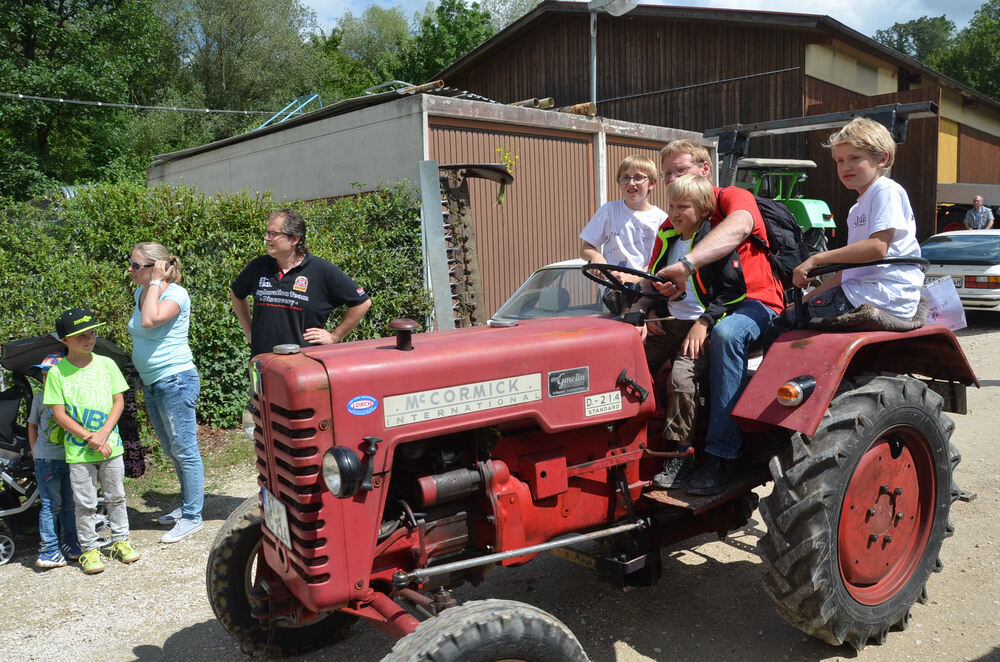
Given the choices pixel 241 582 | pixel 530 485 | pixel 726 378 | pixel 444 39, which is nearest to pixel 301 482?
pixel 530 485

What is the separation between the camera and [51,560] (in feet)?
14.4

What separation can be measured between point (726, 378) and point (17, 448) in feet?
13.8

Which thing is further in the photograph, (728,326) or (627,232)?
(627,232)

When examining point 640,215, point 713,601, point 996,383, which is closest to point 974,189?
point 996,383

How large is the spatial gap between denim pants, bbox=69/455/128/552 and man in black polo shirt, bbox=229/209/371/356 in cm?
113

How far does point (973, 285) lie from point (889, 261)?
10324mm

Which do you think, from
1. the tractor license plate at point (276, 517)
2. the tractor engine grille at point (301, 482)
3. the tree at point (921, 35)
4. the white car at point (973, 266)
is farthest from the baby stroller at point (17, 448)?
the tree at point (921, 35)

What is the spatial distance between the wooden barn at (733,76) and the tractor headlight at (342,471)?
14520mm

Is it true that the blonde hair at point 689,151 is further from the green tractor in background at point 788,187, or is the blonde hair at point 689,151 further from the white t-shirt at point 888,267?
the green tractor in background at point 788,187

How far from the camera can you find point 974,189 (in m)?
18.2

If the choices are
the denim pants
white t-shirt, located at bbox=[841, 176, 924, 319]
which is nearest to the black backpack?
white t-shirt, located at bbox=[841, 176, 924, 319]

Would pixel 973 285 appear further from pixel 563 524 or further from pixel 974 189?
pixel 563 524

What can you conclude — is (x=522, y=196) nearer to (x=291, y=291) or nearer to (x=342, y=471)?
(x=291, y=291)

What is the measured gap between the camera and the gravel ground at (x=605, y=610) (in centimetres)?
330
